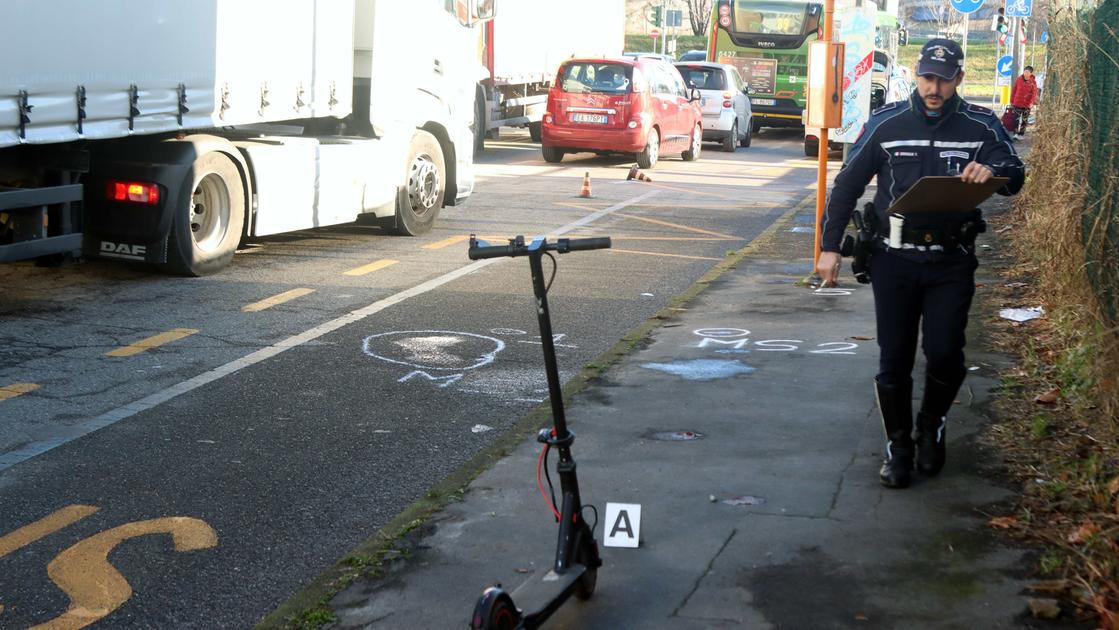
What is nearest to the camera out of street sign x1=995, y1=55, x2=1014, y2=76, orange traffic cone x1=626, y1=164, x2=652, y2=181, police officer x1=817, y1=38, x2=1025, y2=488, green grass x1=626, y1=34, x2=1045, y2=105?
police officer x1=817, y1=38, x2=1025, y2=488

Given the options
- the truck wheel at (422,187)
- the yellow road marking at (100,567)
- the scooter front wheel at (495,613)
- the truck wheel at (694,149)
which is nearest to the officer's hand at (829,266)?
the scooter front wheel at (495,613)

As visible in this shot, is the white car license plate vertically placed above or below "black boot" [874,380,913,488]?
above

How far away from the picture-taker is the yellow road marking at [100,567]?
15.1ft

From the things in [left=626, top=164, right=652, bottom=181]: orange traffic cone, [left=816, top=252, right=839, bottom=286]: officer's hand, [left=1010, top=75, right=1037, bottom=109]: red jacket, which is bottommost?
[left=816, top=252, right=839, bottom=286]: officer's hand

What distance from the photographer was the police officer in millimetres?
5703

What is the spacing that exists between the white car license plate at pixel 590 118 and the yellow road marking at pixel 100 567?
18568mm

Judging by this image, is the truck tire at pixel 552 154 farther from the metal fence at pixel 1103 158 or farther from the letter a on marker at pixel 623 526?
the letter a on marker at pixel 623 526

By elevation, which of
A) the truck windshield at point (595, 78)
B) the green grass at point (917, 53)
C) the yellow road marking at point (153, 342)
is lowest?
the yellow road marking at point (153, 342)

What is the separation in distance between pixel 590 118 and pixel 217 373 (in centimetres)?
1625

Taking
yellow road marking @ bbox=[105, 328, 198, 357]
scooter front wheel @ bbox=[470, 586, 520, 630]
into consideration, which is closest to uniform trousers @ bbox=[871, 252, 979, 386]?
scooter front wheel @ bbox=[470, 586, 520, 630]

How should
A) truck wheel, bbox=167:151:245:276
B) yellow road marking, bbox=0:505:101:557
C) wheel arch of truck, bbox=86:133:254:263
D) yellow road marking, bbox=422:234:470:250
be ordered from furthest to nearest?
yellow road marking, bbox=422:234:470:250, truck wheel, bbox=167:151:245:276, wheel arch of truck, bbox=86:133:254:263, yellow road marking, bbox=0:505:101:557

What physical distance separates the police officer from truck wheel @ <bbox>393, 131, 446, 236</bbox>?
8807 millimetres

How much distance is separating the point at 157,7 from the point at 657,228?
663 centimetres

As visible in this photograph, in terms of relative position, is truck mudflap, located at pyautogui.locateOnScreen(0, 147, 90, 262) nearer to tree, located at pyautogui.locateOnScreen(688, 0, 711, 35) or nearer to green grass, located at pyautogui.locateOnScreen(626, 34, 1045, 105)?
green grass, located at pyautogui.locateOnScreen(626, 34, 1045, 105)
